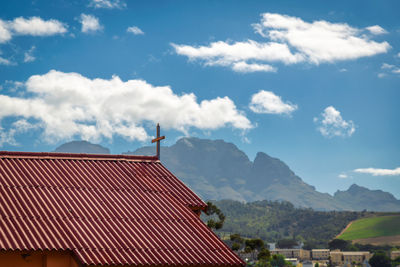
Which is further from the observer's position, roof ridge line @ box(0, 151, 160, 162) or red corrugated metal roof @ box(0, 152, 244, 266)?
roof ridge line @ box(0, 151, 160, 162)

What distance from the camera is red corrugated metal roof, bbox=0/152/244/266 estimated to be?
16.3 metres

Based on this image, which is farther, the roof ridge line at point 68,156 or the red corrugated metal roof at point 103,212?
the roof ridge line at point 68,156

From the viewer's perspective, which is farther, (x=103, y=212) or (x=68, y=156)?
(x=68, y=156)

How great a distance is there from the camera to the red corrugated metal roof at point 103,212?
53.5 ft

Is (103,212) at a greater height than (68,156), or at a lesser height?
lesser

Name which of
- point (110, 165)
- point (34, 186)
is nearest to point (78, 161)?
point (110, 165)

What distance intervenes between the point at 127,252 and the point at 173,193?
12.7ft

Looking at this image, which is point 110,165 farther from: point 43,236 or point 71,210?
point 43,236

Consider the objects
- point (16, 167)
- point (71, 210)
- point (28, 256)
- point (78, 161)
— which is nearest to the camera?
point (28, 256)

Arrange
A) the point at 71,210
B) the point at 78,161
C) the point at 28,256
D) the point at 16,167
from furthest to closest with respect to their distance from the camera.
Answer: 1. the point at 78,161
2. the point at 16,167
3. the point at 71,210
4. the point at 28,256

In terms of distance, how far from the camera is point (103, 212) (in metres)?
18.1

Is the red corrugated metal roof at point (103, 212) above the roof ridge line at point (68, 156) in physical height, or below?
below

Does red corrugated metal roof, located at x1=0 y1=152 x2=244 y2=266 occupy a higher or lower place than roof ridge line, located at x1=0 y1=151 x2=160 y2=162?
lower

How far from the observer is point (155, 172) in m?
21.1
